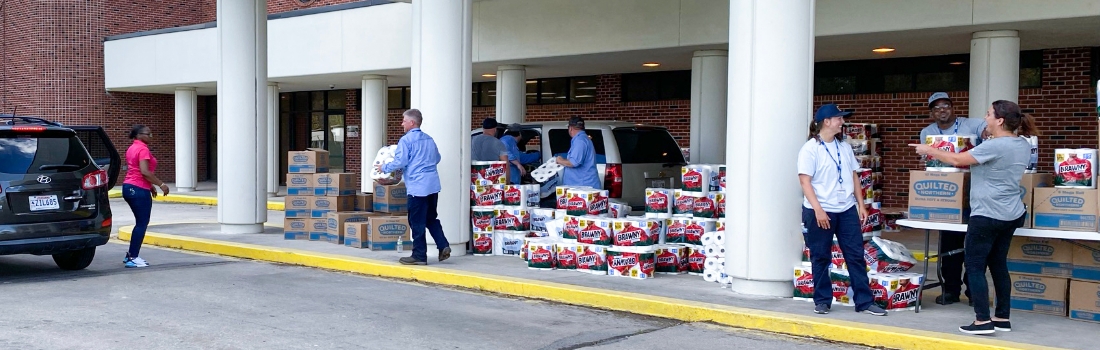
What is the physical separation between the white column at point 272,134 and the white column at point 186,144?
3.23 metres

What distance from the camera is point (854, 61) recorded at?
56.2ft

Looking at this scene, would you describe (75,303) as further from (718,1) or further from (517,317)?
(718,1)

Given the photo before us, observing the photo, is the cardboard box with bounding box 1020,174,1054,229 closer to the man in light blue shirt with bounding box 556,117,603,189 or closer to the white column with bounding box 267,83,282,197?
the man in light blue shirt with bounding box 556,117,603,189

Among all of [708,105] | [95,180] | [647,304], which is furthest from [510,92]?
[647,304]

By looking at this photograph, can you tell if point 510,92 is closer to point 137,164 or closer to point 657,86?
point 657,86

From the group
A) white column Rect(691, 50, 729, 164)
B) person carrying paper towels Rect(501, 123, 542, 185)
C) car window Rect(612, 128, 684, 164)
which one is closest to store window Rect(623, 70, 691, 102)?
white column Rect(691, 50, 729, 164)

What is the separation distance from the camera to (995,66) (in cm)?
1301

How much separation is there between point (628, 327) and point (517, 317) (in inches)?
38.4

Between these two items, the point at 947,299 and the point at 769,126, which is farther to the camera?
the point at 947,299

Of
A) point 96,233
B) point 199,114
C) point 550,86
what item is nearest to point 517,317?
point 96,233

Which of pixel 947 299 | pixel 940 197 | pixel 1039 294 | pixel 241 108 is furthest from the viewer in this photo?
pixel 241 108

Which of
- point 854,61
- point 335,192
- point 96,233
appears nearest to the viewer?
point 96,233

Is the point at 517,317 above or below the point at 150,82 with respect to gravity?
below

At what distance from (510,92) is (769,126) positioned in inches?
409
